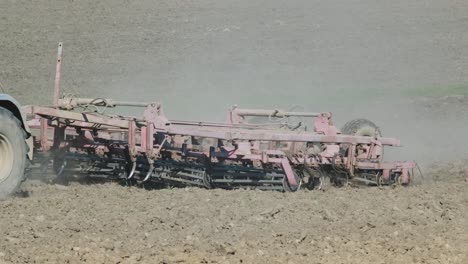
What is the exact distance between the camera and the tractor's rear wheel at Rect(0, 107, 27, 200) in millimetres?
7715

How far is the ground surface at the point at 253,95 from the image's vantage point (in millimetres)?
6277

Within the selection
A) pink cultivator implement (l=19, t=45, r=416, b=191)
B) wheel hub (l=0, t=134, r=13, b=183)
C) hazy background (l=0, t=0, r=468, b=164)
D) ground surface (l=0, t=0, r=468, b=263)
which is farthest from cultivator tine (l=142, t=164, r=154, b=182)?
hazy background (l=0, t=0, r=468, b=164)

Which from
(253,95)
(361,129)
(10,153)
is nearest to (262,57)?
(253,95)

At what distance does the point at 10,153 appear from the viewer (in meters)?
7.82

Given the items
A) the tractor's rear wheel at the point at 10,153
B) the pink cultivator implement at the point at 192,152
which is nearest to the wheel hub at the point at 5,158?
the tractor's rear wheel at the point at 10,153

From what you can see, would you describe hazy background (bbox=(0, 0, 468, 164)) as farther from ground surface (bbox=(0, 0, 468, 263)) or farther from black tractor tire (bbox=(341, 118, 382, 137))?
black tractor tire (bbox=(341, 118, 382, 137))

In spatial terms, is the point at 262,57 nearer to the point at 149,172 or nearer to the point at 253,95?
the point at 253,95

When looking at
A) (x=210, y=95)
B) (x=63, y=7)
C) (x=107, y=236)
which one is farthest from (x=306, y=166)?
(x=63, y=7)

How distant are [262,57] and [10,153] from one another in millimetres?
15909

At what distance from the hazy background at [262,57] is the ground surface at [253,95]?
7 cm

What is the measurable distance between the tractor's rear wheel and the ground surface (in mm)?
177

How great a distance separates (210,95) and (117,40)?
6.48 meters

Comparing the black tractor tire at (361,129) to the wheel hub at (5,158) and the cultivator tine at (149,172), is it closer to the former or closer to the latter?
the cultivator tine at (149,172)

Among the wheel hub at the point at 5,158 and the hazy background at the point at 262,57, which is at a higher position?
the hazy background at the point at 262,57
